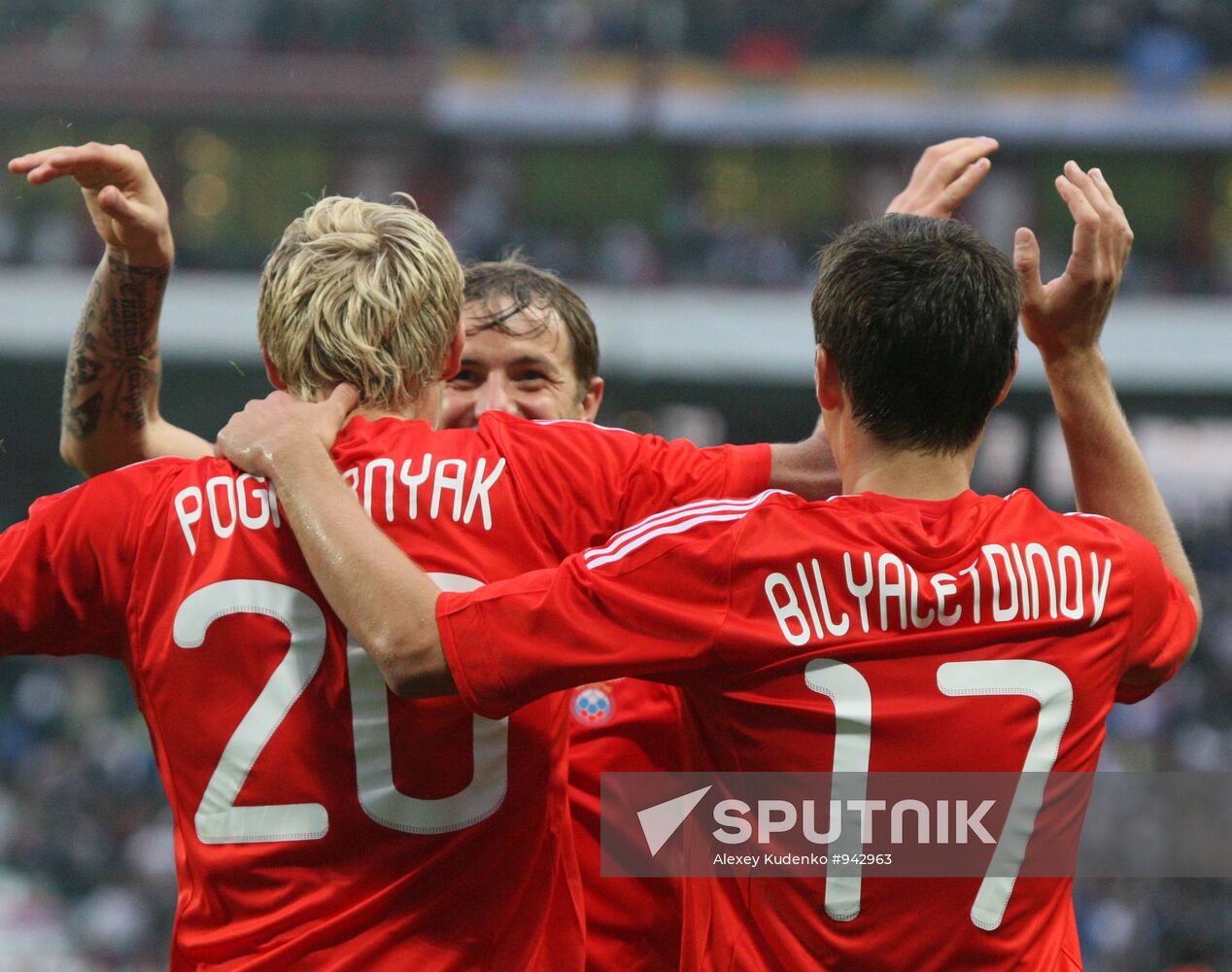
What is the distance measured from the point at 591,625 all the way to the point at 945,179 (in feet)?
3.70

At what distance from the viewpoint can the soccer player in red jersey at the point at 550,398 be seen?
2.35 meters

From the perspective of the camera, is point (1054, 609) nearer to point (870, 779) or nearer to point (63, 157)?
point (870, 779)

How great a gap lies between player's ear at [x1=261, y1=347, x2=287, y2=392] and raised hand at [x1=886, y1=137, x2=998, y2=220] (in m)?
1.04

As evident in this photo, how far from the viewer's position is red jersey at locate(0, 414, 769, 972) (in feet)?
6.35

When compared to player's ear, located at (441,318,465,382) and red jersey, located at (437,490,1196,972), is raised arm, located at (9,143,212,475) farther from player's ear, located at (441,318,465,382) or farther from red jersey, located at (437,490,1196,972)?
red jersey, located at (437,490,1196,972)

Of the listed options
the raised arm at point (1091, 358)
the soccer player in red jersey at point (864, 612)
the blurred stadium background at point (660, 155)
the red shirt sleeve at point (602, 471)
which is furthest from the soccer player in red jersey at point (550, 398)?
the blurred stadium background at point (660, 155)

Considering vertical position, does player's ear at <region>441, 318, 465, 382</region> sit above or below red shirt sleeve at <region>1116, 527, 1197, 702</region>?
above

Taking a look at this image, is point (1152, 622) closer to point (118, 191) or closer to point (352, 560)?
point (352, 560)

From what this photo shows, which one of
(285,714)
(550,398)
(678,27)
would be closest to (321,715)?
(285,714)

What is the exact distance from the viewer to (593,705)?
244 cm

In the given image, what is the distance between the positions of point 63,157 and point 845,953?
1.56m

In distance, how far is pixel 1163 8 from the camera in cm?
2156

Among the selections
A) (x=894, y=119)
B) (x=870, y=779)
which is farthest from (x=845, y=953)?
(x=894, y=119)

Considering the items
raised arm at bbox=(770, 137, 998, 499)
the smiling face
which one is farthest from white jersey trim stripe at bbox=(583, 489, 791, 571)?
the smiling face
